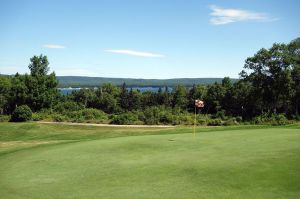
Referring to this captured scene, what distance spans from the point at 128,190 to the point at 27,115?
3572cm

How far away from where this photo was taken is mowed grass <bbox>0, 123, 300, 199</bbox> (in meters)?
9.57

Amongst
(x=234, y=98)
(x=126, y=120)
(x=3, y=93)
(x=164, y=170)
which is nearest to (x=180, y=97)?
(x=234, y=98)

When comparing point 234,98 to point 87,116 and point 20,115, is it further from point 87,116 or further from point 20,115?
point 20,115

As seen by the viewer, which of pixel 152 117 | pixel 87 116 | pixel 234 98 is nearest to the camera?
pixel 152 117

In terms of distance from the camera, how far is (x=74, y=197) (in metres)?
9.47

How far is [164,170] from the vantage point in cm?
1171

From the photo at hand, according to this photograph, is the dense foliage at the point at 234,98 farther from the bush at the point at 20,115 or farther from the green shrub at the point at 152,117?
the bush at the point at 20,115

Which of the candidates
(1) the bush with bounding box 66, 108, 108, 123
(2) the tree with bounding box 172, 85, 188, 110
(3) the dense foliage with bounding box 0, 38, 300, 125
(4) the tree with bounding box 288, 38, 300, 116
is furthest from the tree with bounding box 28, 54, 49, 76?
(2) the tree with bounding box 172, 85, 188, 110

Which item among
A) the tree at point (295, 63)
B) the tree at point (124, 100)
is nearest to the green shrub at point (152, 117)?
the tree at point (295, 63)

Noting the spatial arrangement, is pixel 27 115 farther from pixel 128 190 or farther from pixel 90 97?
pixel 90 97

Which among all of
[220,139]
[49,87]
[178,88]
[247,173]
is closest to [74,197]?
[247,173]

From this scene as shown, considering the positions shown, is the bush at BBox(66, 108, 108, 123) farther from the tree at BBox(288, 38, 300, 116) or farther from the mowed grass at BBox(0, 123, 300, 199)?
the mowed grass at BBox(0, 123, 300, 199)

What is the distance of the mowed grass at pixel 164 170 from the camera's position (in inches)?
377

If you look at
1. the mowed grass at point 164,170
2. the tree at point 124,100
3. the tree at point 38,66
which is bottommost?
the tree at point 124,100
